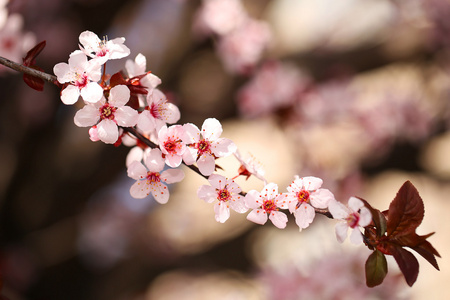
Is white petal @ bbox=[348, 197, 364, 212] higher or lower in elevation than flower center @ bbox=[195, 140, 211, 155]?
lower

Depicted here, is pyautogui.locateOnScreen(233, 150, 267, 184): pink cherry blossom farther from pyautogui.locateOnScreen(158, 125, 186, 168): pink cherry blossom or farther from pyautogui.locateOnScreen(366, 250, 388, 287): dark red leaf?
pyautogui.locateOnScreen(366, 250, 388, 287): dark red leaf

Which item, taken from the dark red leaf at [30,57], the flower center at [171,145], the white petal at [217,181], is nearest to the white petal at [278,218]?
the white petal at [217,181]

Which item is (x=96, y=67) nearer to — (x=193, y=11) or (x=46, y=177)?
(x=193, y=11)

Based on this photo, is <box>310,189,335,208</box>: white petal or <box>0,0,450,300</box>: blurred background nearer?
<box>310,189,335,208</box>: white petal

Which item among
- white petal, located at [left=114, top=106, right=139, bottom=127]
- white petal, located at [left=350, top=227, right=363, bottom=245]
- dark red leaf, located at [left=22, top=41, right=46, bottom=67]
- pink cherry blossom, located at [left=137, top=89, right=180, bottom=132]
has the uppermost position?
dark red leaf, located at [left=22, top=41, right=46, bottom=67]

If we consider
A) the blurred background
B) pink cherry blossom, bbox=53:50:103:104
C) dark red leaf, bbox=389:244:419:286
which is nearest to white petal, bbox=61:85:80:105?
pink cherry blossom, bbox=53:50:103:104

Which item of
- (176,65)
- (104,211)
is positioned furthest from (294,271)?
(104,211)

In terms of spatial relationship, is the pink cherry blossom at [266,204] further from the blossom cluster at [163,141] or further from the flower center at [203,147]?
the flower center at [203,147]
